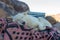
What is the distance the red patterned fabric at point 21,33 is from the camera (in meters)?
0.85

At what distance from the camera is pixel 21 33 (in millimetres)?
886

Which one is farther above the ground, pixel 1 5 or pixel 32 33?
pixel 1 5

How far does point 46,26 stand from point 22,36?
0.21 metres

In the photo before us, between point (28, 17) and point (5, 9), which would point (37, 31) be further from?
point (5, 9)

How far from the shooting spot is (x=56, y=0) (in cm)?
272

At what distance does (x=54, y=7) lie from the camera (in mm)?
2668

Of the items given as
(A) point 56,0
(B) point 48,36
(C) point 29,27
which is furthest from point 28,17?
(A) point 56,0

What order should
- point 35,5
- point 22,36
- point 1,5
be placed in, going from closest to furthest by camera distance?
point 22,36 < point 1,5 < point 35,5

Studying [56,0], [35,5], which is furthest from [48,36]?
[56,0]

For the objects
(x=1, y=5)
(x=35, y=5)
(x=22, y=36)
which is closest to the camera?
(x=22, y=36)

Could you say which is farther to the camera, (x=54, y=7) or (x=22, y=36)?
(x=54, y=7)

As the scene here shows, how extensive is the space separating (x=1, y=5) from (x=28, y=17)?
226mm

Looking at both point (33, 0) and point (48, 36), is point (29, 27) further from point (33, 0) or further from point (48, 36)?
point (33, 0)

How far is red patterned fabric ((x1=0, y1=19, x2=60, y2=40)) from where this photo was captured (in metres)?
0.85
